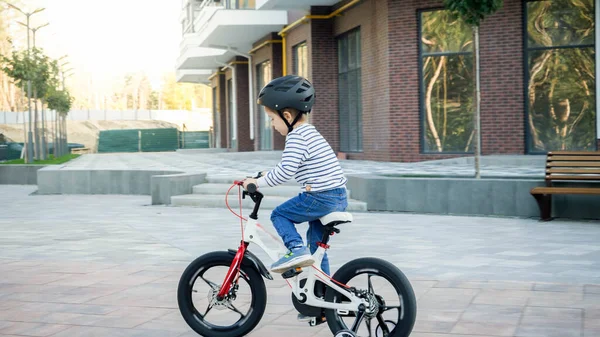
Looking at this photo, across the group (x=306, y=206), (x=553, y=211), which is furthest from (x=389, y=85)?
(x=306, y=206)

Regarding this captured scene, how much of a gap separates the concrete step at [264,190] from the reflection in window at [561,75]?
307 inches

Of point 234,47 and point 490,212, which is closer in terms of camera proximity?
point 490,212

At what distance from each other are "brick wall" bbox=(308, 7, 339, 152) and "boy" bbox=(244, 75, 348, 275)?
2261cm

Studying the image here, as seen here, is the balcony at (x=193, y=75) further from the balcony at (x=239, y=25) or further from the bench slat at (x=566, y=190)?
the bench slat at (x=566, y=190)

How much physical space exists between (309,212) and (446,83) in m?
17.2

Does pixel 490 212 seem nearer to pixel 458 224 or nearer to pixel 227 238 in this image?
pixel 458 224

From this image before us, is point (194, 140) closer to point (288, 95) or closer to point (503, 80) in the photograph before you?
point (503, 80)

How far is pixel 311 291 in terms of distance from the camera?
5.02 meters

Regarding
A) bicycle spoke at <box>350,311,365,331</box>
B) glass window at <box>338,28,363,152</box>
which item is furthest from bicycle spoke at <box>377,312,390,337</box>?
glass window at <box>338,28,363,152</box>

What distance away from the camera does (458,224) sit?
39.1ft

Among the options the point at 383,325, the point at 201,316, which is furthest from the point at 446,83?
the point at 383,325

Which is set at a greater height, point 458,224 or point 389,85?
point 389,85

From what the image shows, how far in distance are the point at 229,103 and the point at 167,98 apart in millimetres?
113293

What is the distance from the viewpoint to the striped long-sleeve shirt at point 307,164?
193 inches
